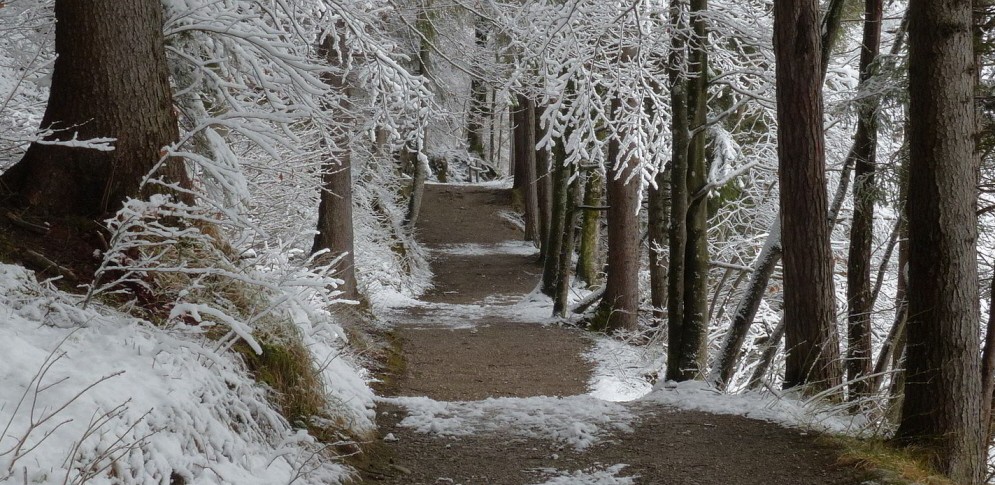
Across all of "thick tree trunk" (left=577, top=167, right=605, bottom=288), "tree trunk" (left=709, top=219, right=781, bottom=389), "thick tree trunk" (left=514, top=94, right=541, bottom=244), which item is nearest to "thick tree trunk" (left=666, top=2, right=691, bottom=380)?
"tree trunk" (left=709, top=219, right=781, bottom=389)

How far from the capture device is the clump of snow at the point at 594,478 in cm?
424

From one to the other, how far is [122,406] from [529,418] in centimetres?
328

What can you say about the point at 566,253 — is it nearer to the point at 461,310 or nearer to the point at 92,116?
the point at 461,310

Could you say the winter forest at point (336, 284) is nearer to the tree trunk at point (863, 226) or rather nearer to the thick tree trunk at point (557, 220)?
the tree trunk at point (863, 226)

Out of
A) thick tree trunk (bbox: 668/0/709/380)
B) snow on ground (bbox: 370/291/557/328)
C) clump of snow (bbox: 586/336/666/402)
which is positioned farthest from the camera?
snow on ground (bbox: 370/291/557/328)

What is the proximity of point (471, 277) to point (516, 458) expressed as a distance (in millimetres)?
16282

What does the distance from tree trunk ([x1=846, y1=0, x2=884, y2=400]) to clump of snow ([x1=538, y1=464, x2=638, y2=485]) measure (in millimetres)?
3337

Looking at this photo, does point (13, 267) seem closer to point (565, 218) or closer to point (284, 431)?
point (284, 431)

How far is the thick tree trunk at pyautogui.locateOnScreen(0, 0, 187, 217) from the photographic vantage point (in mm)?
4051

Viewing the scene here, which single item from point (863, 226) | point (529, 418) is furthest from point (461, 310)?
point (529, 418)

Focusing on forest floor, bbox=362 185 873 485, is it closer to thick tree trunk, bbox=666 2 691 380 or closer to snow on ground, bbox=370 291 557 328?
thick tree trunk, bbox=666 2 691 380

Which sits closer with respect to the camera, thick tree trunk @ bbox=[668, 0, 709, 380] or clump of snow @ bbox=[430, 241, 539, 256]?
thick tree trunk @ bbox=[668, 0, 709, 380]

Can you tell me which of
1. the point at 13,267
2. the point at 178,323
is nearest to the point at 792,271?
the point at 178,323

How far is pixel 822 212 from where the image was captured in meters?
5.79
